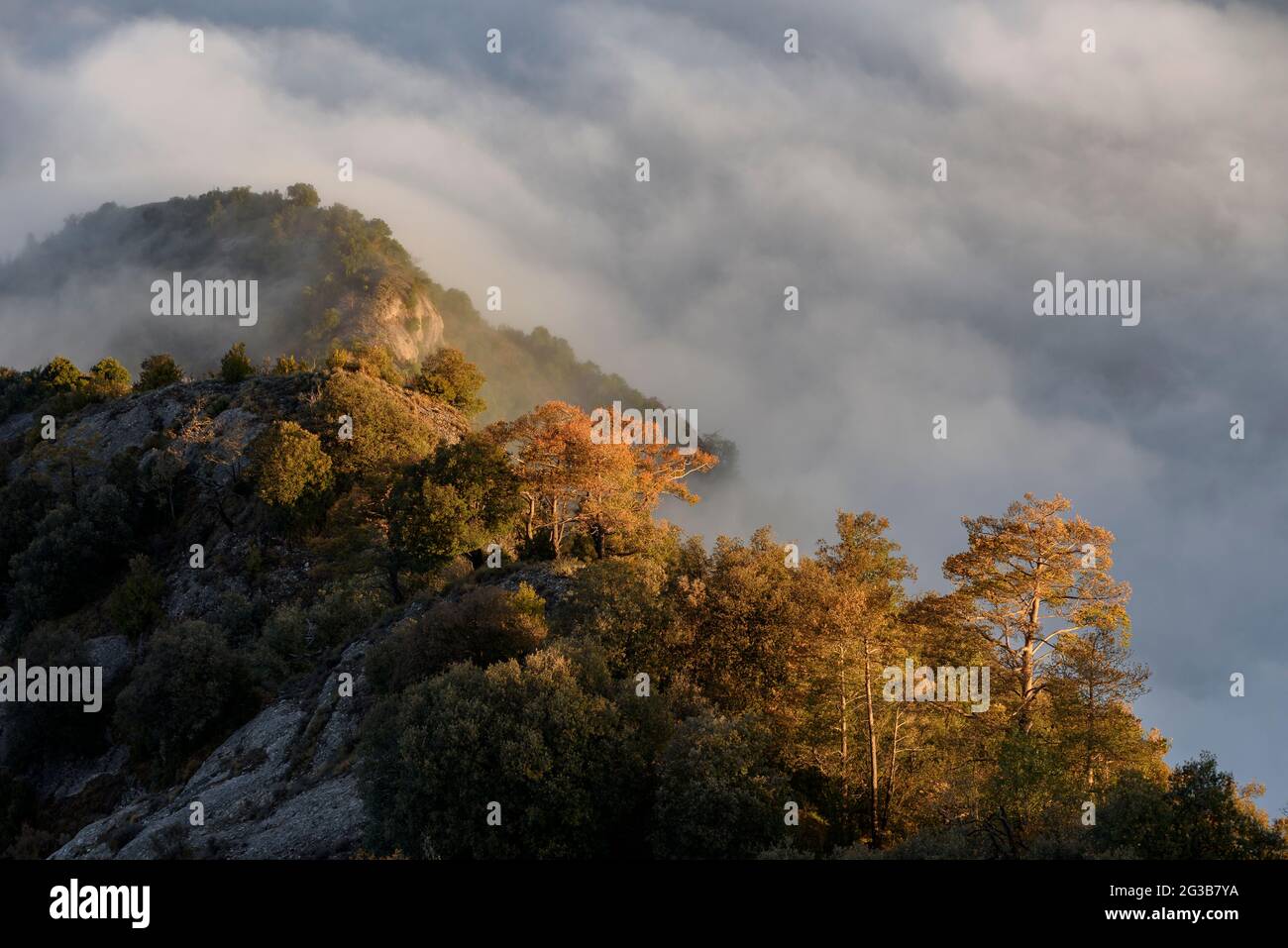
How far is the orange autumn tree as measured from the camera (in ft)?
160

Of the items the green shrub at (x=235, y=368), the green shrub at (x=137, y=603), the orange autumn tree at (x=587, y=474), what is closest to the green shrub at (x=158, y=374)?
the green shrub at (x=235, y=368)

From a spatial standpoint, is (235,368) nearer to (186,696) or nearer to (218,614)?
(218,614)

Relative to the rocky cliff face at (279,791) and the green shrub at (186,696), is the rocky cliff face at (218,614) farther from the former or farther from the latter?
the green shrub at (186,696)

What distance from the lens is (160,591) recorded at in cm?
6469

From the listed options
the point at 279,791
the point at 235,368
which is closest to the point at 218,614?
the point at 279,791

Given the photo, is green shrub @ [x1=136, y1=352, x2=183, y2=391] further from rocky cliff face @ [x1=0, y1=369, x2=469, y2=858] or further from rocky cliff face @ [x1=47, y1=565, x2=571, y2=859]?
rocky cliff face @ [x1=47, y1=565, x2=571, y2=859]

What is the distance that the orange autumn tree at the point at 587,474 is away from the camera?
160 feet

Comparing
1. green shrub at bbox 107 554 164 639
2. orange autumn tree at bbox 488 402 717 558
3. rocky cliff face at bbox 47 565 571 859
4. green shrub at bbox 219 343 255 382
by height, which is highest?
green shrub at bbox 219 343 255 382

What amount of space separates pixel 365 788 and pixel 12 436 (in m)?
100

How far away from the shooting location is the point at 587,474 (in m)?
48.4

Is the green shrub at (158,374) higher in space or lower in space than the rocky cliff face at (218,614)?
higher

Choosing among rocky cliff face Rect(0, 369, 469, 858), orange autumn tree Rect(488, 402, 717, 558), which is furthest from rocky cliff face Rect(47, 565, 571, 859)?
orange autumn tree Rect(488, 402, 717, 558)

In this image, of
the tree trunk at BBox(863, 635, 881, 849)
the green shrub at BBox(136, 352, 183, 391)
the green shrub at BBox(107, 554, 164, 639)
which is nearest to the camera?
the tree trunk at BBox(863, 635, 881, 849)
